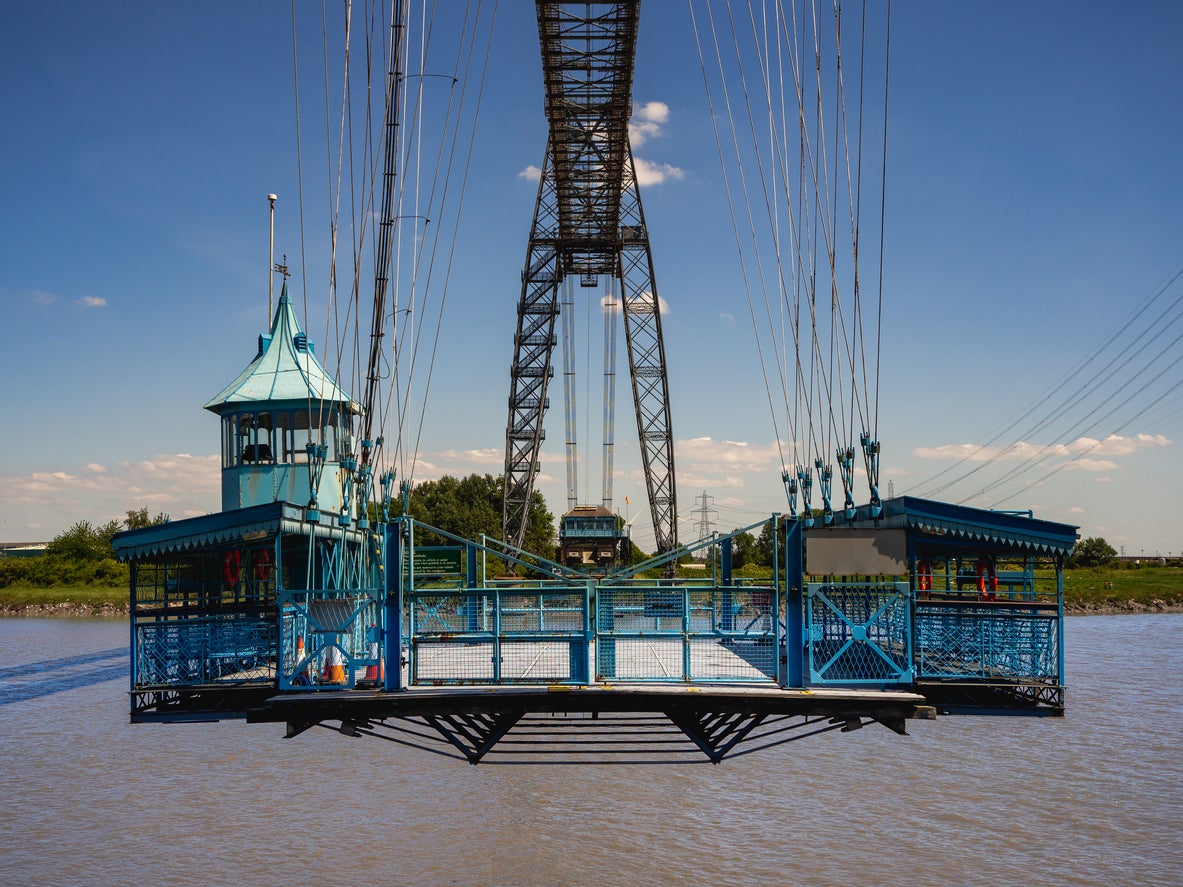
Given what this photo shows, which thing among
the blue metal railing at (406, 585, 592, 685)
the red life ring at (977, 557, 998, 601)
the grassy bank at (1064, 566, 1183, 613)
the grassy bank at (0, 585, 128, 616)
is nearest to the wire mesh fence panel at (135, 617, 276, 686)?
the blue metal railing at (406, 585, 592, 685)

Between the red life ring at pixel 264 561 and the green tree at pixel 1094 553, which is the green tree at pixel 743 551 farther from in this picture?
the red life ring at pixel 264 561

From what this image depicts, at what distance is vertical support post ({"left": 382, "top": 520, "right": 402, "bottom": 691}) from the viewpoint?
41.7 feet

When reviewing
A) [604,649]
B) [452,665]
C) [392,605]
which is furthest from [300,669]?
[604,649]

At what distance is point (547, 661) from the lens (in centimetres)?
1636

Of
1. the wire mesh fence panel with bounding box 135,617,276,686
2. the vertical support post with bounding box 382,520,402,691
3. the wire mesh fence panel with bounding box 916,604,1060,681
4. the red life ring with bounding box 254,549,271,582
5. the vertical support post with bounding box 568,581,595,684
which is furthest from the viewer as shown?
the red life ring with bounding box 254,549,271,582

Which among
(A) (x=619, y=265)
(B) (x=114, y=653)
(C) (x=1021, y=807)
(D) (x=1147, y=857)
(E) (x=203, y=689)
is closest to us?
(E) (x=203, y=689)

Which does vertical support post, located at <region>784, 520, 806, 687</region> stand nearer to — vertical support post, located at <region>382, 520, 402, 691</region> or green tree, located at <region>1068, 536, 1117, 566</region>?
vertical support post, located at <region>382, 520, 402, 691</region>

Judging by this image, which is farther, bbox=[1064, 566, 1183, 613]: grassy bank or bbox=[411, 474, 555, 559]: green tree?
bbox=[411, 474, 555, 559]: green tree

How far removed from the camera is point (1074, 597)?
231 ft

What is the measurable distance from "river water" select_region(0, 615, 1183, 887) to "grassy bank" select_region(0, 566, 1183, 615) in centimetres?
4212

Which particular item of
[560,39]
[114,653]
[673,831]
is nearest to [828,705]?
[673,831]

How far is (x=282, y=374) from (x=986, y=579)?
17755 millimetres

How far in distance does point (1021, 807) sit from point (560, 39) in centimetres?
2419

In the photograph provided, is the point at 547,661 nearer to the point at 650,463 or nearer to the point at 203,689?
the point at 203,689
